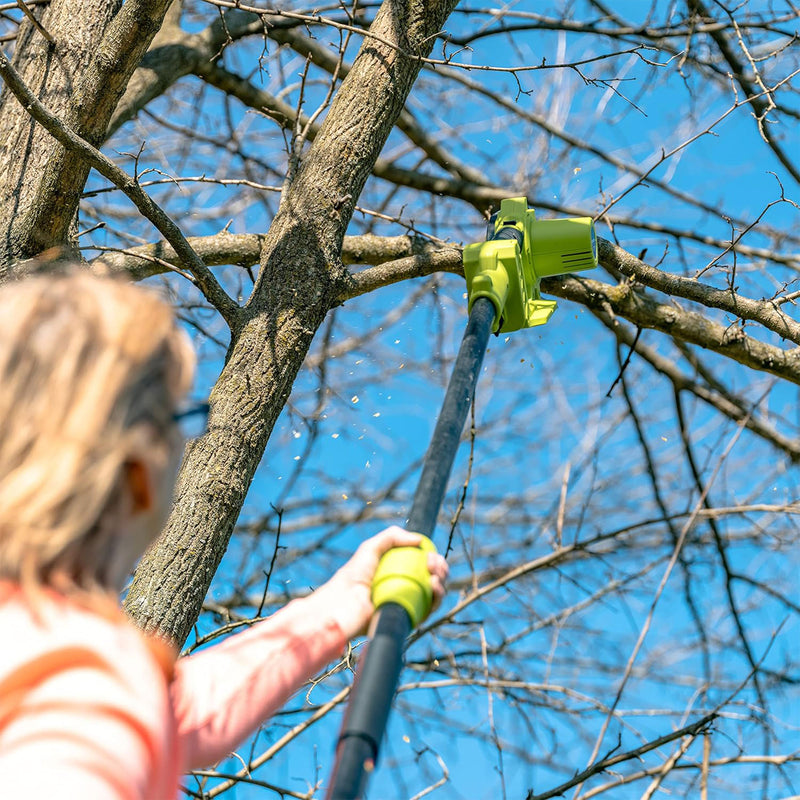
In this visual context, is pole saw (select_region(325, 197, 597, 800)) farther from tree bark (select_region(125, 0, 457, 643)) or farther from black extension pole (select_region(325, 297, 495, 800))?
tree bark (select_region(125, 0, 457, 643))

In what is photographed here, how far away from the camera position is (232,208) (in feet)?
18.8

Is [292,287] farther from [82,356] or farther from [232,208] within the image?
[232,208]

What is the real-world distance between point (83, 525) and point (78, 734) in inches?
8.4

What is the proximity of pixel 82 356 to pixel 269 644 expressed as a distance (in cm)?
48

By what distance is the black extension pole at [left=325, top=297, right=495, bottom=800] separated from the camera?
111 centimetres

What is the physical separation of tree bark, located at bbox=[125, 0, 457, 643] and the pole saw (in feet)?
1.40

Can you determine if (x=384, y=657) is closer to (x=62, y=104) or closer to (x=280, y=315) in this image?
(x=280, y=315)

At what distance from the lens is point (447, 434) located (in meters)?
1.49

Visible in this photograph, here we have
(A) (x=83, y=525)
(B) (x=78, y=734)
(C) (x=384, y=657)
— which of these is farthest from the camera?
(C) (x=384, y=657)

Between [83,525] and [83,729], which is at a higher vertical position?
[83,525]

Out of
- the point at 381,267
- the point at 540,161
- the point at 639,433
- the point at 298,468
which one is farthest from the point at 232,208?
the point at 381,267

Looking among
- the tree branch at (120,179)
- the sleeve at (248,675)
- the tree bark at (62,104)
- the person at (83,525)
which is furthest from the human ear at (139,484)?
the tree bark at (62,104)

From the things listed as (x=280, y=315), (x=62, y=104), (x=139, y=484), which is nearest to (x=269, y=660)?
(x=139, y=484)

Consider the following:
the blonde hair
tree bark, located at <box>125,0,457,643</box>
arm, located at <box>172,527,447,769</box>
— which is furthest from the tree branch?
the blonde hair
